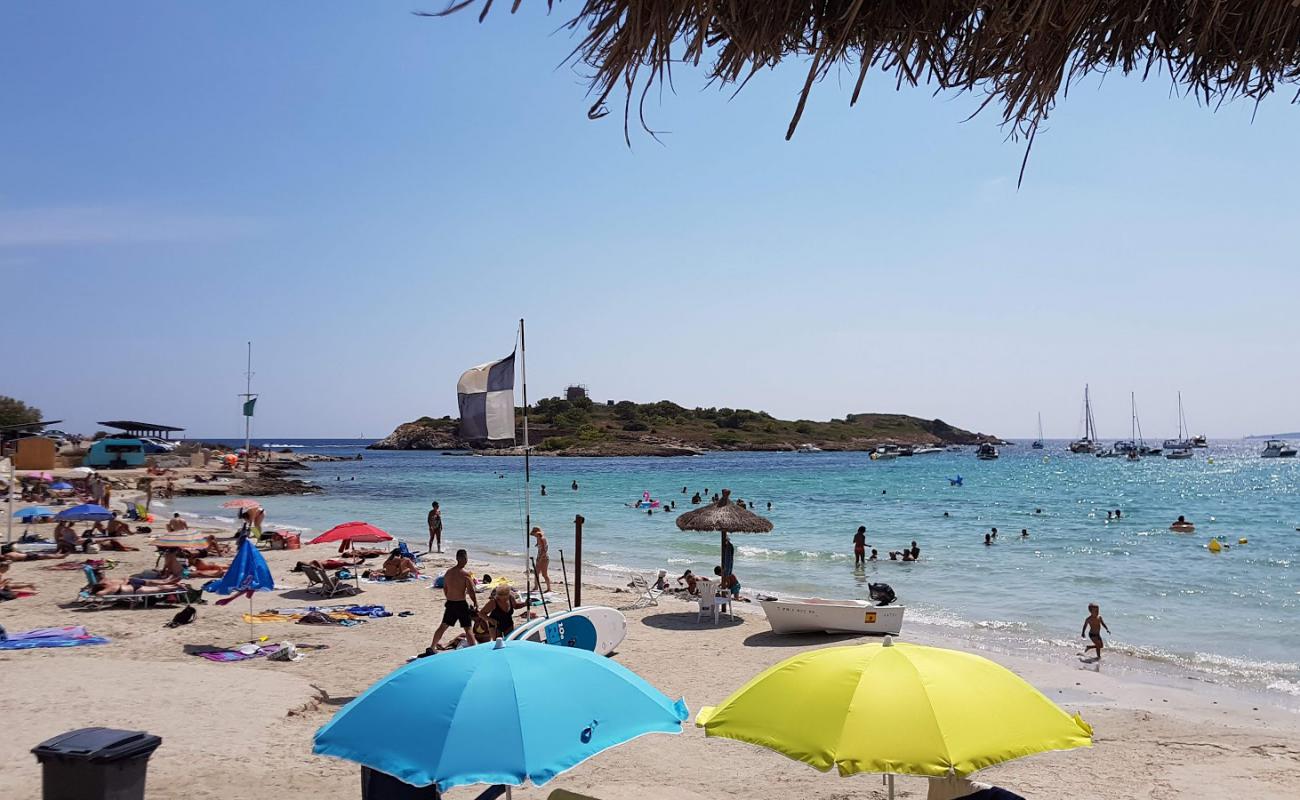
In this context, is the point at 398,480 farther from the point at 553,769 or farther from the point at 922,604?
the point at 553,769

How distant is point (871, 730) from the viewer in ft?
13.6

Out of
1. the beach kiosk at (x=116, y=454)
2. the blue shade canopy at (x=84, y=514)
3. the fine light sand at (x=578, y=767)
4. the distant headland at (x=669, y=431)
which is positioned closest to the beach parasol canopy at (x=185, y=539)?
the blue shade canopy at (x=84, y=514)

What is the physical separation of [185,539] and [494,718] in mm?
26505

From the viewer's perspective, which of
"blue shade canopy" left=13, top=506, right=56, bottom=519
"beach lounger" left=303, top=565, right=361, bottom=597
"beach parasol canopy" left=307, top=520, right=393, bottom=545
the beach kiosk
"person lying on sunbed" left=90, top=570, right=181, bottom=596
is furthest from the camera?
the beach kiosk

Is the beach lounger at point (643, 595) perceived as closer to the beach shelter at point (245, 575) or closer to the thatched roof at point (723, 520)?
the thatched roof at point (723, 520)

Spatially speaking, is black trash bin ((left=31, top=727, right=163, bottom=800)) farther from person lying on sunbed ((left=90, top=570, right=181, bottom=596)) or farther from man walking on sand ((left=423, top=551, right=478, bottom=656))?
person lying on sunbed ((left=90, top=570, right=181, bottom=596))

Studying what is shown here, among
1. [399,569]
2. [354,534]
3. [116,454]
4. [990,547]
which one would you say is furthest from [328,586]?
[116,454]

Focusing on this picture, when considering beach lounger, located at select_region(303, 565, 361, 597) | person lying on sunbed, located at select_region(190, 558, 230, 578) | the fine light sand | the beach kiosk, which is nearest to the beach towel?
the fine light sand

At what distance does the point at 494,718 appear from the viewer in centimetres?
416

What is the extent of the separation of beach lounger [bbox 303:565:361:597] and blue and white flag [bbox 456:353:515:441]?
8223mm

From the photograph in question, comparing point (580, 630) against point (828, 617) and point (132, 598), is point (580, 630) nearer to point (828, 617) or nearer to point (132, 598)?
point (828, 617)

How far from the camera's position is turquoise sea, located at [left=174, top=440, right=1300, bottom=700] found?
53.6 feet

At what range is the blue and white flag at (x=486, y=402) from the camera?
35.8ft

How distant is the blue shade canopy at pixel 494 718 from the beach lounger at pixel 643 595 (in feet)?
41.3
